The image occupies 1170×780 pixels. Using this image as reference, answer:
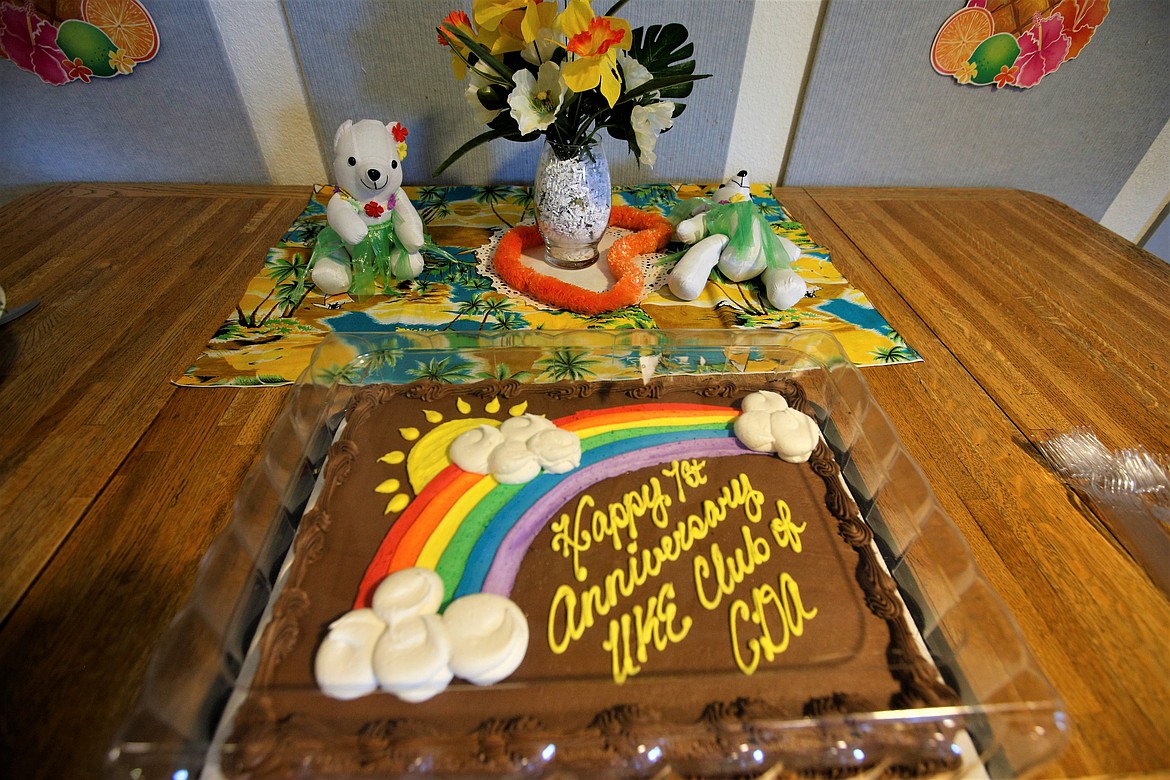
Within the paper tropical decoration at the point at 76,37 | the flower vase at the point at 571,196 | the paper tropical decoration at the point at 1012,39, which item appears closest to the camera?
the flower vase at the point at 571,196

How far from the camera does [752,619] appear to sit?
0.54 meters

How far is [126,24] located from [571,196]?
0.96 meters

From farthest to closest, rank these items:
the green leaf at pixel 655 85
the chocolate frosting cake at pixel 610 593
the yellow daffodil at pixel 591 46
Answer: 1. the green leaf at pixel 655 85
2. the yellow daffodil at pixel 591 46
3. the chocolate frosting cake at pixel 610 593

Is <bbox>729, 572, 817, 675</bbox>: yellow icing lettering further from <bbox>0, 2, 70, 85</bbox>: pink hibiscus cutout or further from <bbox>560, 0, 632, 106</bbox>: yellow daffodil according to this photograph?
<bbox>0, 2, 70, 85</bbox>: pink hibiscus cutout

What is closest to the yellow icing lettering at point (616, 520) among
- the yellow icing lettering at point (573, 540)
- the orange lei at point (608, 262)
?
the yellow icing lettering at point (573, 540)

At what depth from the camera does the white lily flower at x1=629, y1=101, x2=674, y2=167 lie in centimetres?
85

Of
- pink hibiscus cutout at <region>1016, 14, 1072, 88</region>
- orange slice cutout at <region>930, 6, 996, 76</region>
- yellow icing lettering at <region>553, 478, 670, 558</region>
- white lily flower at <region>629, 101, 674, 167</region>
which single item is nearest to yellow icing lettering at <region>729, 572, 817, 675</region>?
yellow icing lettering at <region>553, 478, 670, 558</region>

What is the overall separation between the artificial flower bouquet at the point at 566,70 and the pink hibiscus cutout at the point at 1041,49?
0.93 meters

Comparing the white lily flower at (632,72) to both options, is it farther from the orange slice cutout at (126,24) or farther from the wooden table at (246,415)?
the orange slice cutout at (126,24)

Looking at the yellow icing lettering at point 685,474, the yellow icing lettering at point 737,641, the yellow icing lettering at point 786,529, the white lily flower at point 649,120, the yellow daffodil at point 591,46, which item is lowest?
the yellow icing lettering at point 737,641

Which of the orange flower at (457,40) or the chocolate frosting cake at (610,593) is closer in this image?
the chocolate frosting cake at (610,593)

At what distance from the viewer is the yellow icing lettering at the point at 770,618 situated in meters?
0.52

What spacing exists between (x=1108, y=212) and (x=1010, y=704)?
67.5 inches

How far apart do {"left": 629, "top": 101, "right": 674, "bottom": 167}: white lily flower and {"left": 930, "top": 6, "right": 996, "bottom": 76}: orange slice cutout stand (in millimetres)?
818
